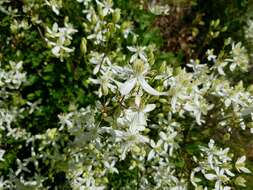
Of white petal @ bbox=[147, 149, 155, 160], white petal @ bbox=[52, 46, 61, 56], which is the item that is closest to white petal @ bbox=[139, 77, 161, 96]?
white petal @ bbox=[147, 149, 155, 160]

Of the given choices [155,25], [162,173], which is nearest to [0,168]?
[162,173]

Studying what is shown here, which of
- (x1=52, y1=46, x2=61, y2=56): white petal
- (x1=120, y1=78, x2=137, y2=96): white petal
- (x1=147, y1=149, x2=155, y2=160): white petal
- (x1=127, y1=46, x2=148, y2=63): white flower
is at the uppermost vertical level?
(x1=52, y1=46, x2=61, y2=56): white petal

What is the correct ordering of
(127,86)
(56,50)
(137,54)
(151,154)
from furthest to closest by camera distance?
(56,50)
(151,154)
(137,54)
(127,86)

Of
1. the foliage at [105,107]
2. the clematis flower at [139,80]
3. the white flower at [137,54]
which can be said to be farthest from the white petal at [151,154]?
the clematis flower at [139,80]

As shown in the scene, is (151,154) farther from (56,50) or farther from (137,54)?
(56,50)

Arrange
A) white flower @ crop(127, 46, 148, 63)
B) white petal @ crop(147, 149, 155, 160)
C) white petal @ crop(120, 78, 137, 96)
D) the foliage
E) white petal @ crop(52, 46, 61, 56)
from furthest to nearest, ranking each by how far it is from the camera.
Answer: white petal @ crop(52, 46, 61, 56) < white petal @ crop(147, 149, 155, 160) < the foliage < white flower @ crop(127, 46, 148, 63) < white petal @ crop(120, 78, 137, 96)

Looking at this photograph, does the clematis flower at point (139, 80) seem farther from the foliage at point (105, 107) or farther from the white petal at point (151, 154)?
the white petal at point (151, 154)

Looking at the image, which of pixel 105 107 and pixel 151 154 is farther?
pixel 151 154

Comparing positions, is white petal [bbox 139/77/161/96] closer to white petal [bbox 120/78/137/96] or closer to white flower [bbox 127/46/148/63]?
white petal [bbox 120/78/137/96]

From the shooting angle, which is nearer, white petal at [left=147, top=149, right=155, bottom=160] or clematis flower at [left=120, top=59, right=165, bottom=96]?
clematis flower at [left=120, top=59, right=165, bottom=96]

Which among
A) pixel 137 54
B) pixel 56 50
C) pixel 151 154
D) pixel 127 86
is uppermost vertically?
pixel 56 50

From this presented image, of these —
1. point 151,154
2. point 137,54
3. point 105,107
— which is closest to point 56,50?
point 137,54
